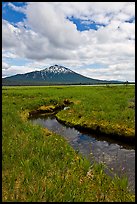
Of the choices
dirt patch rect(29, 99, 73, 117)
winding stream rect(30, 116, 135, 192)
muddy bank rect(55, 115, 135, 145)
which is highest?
dirt patch rect(29, 99, 73, 117)

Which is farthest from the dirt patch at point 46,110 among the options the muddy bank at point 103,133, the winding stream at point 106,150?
the winding stream at point 106,150

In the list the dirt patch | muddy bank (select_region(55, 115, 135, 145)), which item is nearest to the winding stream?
muddy bank (select_region(55, 115, 135, 145))

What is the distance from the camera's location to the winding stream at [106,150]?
39.2ft

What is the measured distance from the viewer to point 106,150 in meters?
15.4

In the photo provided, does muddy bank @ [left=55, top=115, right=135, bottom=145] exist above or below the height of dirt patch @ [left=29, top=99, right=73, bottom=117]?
below

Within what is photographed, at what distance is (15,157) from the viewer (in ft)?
33.5

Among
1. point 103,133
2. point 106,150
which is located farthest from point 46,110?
point 106,150

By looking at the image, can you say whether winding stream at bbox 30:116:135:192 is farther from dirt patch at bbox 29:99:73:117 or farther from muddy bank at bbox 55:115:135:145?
dirt patch at bbox 29:99:73:117

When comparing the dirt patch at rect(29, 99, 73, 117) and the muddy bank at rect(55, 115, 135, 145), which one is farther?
the dirt patch at rect(29, 99, 73, 117)

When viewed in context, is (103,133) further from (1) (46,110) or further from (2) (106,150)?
(1) (46,110)

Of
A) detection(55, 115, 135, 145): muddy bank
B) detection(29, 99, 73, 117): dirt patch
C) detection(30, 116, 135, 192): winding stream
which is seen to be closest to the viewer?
detection(30, 116, 135, 192): winding stream

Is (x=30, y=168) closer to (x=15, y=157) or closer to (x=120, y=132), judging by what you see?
(x=15, y=157)

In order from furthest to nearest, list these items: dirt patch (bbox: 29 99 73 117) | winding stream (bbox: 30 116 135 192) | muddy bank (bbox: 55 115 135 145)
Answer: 1. dirt patch (bbox: 29 99 73 117)
2. muddy bank (bbox: 55 115 135 145)
3. winding stream (bbox: 30 116 135 192)

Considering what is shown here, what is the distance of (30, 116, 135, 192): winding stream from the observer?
39.2 ft
